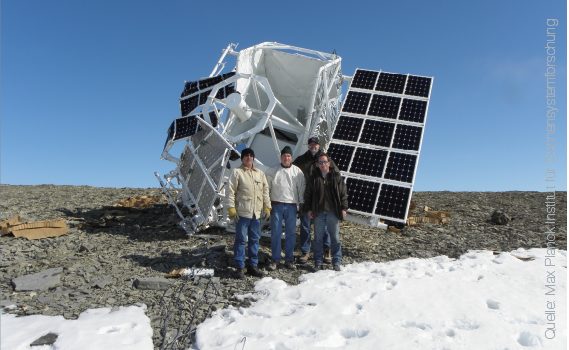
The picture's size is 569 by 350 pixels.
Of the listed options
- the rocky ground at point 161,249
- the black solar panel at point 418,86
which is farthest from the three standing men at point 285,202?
the black solar panel at point 418,86

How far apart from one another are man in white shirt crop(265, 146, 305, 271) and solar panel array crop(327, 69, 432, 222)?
167 centimetres

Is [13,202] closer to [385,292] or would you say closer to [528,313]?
[385,292]

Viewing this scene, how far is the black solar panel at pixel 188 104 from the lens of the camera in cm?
1121

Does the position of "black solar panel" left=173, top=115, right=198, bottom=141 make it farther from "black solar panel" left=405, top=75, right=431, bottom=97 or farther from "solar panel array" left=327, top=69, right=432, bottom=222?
"black solar panel" left=405, top=75, right=431, bottom=97

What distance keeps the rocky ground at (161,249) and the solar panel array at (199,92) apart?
3813 mm

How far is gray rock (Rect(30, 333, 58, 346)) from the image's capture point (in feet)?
15.3

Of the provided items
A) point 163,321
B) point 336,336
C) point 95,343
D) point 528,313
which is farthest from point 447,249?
point 95,343

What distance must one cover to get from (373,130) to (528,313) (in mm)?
5467

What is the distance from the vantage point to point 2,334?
4.84 m

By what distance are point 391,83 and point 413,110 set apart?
139 centimetres

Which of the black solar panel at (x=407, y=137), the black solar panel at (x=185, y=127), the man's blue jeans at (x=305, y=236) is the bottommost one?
the man's blue jeans at (x=305, y=236)

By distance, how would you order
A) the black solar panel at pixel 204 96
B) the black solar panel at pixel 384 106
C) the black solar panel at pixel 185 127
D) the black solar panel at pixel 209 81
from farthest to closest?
the black solar panel at pixel 209 81 → the black solar panel at pixel 204 96 → the black solar panel at pixel 185 127 → the black solar panel at pixel 384 106

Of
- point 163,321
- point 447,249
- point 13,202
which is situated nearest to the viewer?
point 163,321

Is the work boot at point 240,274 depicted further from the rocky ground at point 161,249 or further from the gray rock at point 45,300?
the gray rock at point 45,300
